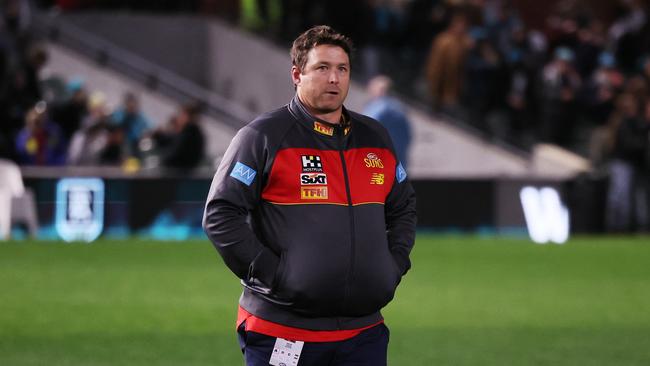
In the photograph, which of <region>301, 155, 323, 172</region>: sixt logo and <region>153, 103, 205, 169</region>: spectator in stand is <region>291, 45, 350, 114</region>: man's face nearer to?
<region>301, 155, 323, 172</region>: sixt logo

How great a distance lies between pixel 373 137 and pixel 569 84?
22667 mm

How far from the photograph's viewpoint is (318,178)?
5730 mm

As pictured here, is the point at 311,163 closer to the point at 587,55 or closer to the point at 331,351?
the point at 331,351

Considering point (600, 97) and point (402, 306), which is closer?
point (402, 306)

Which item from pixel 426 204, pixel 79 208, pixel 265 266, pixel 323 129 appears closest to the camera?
pixel 265 266

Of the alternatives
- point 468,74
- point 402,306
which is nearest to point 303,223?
point 402,306

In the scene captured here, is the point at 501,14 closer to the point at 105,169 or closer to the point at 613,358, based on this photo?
the point at 105,169

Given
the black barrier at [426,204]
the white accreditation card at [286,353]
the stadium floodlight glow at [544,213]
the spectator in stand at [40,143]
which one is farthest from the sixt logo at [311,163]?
the stadium floodlight glow at [544,213]

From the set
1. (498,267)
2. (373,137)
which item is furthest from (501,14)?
(373,137)

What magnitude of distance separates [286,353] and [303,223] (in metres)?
0.55

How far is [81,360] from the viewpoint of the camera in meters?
10.3

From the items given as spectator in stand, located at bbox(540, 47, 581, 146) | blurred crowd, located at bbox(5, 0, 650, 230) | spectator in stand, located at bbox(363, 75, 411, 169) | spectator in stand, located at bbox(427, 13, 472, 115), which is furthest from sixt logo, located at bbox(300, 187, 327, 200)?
spectator in stand, located at bbox(540, 47, 581, 146)

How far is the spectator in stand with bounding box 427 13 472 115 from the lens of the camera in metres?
25.8

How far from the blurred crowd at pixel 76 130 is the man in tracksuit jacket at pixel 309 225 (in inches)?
661
